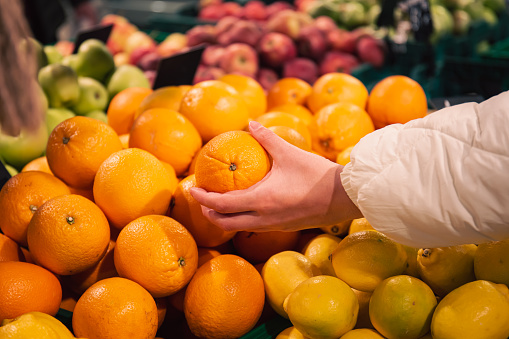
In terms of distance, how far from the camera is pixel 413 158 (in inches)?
40.6

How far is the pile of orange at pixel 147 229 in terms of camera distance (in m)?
1.17

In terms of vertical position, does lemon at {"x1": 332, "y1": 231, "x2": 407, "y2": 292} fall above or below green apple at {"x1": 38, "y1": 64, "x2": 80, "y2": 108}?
below

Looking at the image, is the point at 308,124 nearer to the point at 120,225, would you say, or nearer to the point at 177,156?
the point at 177,156

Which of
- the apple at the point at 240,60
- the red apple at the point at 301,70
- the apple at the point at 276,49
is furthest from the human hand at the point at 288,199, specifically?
the apple at the point at 276,49

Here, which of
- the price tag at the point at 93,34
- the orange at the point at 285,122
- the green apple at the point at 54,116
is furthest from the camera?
the price tag at the point at 93,34

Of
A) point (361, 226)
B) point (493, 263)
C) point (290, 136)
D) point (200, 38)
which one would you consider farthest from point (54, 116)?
point (200, 38)

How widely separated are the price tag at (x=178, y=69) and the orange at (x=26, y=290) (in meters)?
1.21

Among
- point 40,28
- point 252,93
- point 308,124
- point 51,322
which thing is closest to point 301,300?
point 51,322

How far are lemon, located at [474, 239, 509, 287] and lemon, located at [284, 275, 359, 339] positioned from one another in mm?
316

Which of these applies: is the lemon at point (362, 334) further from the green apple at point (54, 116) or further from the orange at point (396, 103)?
the green apple at point (54, 116)

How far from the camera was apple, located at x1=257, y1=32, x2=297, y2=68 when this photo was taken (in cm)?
351

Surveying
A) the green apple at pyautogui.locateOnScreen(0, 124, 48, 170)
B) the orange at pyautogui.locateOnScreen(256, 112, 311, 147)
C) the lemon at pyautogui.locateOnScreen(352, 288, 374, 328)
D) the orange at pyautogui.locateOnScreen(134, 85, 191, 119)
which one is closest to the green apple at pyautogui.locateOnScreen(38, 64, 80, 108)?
the green apple at pyautogui.locateOnScreen(0, 124, 48, 170)

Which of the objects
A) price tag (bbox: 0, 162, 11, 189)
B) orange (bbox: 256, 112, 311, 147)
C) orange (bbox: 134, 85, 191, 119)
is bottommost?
price tag (bbox: 0, 162, 11, 189)

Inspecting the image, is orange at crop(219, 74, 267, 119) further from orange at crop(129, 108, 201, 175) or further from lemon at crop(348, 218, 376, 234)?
lemon at crop(348, 218, 376, 234)
